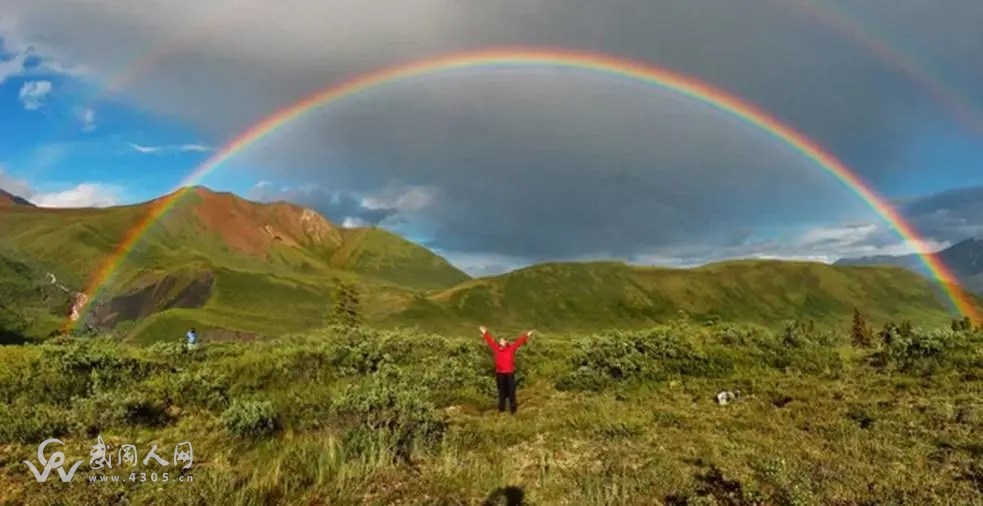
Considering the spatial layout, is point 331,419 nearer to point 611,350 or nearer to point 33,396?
point 33,396

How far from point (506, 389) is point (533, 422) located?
222 centimetres

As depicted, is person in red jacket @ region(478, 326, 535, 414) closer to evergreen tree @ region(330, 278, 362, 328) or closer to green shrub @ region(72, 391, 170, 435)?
green shrub @ region(72, 391, 170, 435)

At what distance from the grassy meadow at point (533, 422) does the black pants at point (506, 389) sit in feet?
Result: 1.82

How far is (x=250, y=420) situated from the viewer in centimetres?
1536

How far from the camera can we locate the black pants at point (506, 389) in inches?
742

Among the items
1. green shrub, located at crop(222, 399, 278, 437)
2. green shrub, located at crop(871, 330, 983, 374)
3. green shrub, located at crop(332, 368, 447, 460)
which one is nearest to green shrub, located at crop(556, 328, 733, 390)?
green shrub, located at crop(871, 330, 983, 374)

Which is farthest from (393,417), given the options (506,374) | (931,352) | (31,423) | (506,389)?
(931,352)

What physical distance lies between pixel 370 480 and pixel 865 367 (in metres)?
19.1

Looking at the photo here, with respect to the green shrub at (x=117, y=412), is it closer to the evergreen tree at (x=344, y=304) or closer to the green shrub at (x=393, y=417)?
the green shrub at (x=393, y=417)

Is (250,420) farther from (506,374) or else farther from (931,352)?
(931,352)

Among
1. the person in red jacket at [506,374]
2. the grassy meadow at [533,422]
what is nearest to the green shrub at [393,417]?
the grassy meadow at [533,422]

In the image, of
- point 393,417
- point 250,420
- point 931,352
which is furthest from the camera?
point 931,352

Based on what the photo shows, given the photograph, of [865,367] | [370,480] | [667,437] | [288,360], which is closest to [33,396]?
[288,360]

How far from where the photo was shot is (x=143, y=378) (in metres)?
22.4
